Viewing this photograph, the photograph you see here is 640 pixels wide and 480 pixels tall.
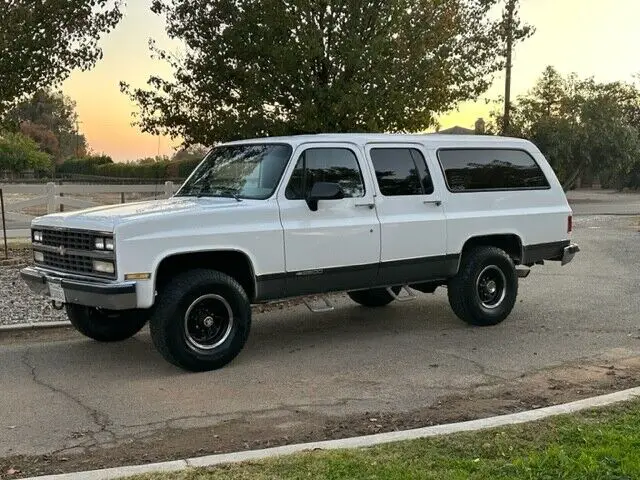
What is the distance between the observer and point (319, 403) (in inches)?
225

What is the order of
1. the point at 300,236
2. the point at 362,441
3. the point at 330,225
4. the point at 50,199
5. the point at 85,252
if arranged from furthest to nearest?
the point at 50,199
the point at 330,225
the point at 300,236
the point at 85,252
the point at 362,441

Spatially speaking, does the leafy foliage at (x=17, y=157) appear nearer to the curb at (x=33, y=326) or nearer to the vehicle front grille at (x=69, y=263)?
the curb at (x=33, y=326)

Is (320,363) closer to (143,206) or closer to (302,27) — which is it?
(143,206)

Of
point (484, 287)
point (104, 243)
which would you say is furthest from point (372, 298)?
point (104, 243)

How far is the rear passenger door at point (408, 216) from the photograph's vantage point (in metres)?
7.59

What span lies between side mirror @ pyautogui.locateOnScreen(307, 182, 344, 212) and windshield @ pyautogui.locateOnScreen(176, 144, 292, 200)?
364 mm

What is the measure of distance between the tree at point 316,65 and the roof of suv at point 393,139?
3705mm

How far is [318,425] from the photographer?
519cm

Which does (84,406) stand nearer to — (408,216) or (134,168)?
(408,216)

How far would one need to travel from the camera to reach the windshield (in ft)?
23.3

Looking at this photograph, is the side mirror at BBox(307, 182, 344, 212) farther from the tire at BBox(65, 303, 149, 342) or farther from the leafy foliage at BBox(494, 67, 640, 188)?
the leafy foliage at BBox(494, 67, 640, 188)

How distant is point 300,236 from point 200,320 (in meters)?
1.21

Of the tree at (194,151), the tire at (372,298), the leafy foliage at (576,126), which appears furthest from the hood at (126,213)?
the leafy foliage at (576,126)

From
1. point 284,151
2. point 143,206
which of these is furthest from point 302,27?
point 143,206
